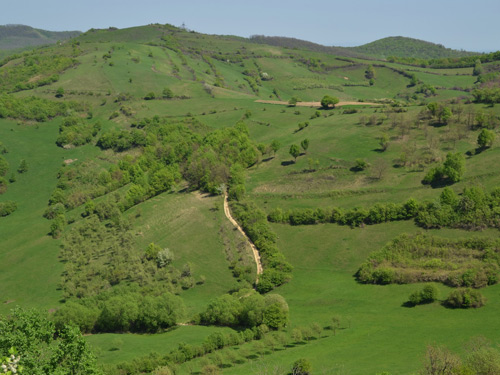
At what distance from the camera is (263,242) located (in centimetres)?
10181

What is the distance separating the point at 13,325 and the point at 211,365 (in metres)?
26.4

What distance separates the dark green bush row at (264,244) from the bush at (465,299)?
3175 centimetres

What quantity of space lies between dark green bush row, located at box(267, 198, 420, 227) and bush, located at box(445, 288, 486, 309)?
29544 mm

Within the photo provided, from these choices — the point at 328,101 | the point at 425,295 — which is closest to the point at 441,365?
the point at 425,295

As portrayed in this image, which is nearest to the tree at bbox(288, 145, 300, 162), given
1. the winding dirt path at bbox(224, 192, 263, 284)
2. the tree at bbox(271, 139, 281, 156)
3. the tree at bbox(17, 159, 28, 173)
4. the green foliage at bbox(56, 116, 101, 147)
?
the tree at bbox(271, 139, 281, 156)

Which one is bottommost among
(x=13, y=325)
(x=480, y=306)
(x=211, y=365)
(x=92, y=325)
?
(x=92, y=325)

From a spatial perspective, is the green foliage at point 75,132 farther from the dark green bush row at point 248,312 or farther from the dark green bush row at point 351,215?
the dark green bush row at point 248,312

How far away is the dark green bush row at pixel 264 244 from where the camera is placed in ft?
292

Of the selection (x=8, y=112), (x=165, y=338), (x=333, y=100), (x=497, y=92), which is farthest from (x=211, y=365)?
(x=8, y=112)

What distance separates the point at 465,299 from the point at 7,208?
13546 centimetres

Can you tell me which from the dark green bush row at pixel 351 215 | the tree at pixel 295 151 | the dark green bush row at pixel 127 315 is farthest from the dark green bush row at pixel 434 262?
the tree at pixel 295 151

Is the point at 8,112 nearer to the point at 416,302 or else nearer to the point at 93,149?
the point at 93,149

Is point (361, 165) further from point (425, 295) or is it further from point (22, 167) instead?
point (22, 167)

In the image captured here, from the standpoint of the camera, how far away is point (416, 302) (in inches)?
2874
